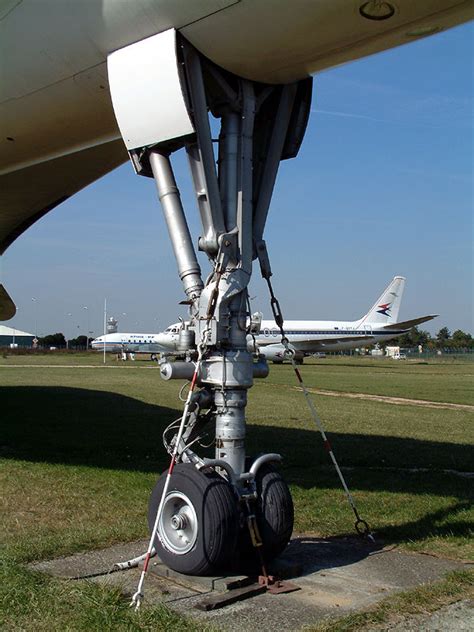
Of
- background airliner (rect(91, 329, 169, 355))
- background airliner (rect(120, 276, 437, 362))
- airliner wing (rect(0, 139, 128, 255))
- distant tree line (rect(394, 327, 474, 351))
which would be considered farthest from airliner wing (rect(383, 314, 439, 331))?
distant tree line (rect(394, 327, 474, 351))

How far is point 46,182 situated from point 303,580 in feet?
22.9

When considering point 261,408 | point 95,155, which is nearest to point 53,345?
point 261,408

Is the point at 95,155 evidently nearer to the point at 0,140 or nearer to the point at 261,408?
the point at 0,140

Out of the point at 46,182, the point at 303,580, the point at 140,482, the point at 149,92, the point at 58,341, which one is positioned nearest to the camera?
the point at 303,580

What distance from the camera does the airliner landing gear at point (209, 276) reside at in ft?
15.2

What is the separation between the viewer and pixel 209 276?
17.1 ft

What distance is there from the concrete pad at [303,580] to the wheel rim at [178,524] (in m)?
0.22

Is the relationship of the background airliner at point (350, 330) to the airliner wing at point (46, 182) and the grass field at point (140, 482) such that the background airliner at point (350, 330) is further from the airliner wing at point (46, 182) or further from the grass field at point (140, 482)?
the airliner wing at point (46, 182)

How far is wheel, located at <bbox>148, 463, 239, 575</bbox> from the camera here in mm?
4434

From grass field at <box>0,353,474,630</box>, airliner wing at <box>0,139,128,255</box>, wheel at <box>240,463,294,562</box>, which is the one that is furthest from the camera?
airliner wing at <box>0,139,128,255</box>

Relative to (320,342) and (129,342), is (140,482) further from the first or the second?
(129,342)

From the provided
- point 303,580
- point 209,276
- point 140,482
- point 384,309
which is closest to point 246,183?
point 209,276

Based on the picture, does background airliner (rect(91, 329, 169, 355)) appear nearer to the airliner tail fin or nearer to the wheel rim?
the airliner tail fin

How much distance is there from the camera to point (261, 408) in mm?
18453
